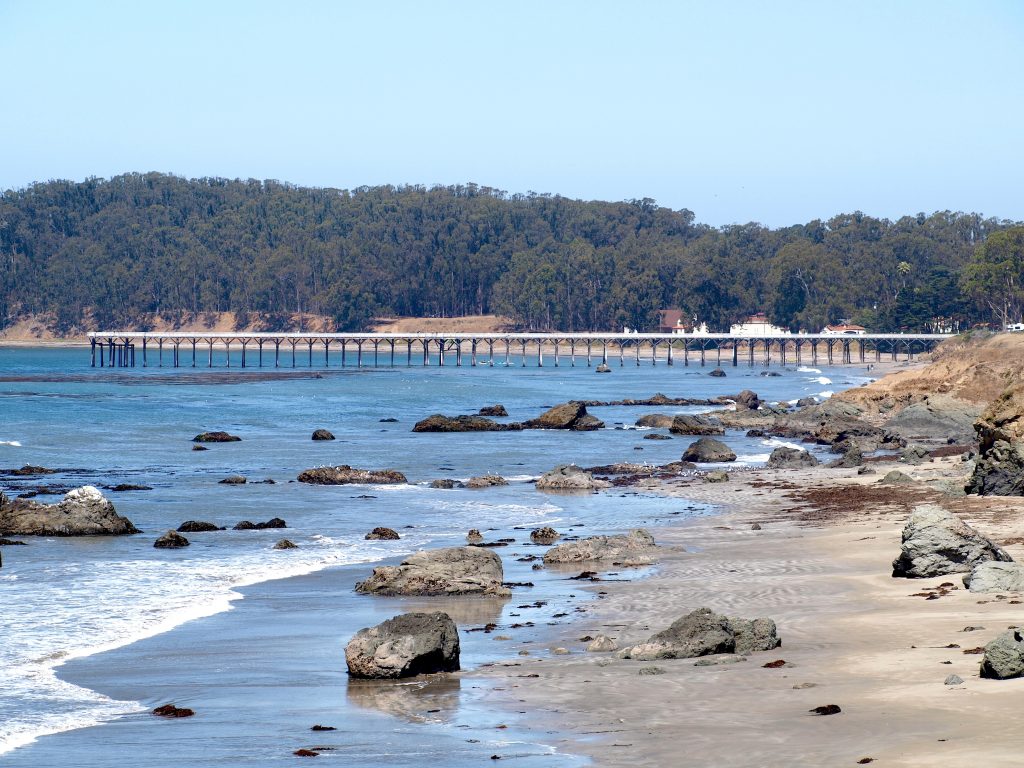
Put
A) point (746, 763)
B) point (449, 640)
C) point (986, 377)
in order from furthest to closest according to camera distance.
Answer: point (986, 377) < point (449, 640) < point (746, 763)

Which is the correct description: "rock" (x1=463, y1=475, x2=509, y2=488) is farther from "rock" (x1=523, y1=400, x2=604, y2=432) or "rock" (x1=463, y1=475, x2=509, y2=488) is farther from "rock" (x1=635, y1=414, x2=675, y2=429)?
"rock" (x1=635, y1=414, x2=675, y2=429)

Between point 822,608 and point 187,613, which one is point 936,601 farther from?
point 187,613

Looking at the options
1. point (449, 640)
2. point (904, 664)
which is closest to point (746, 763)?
point (904, 664)

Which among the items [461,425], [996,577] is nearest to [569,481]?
[996,577]

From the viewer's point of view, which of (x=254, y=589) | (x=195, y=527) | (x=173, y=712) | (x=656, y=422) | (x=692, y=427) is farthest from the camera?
(x=656, y=422)

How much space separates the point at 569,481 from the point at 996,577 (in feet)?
62.2

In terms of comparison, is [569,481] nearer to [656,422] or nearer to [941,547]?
[941,547]

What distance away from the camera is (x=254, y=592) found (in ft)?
62.0

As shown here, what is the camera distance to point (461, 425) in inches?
2245

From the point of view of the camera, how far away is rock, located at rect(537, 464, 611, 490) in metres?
33.5

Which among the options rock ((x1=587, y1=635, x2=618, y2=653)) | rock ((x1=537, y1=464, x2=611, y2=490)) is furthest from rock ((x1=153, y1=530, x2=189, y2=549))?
rock ((x1=537, y1=464, x2=611, y2=490))

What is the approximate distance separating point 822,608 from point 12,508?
15.3 m

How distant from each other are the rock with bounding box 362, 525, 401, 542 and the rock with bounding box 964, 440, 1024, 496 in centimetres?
1019

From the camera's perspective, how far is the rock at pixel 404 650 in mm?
13000
